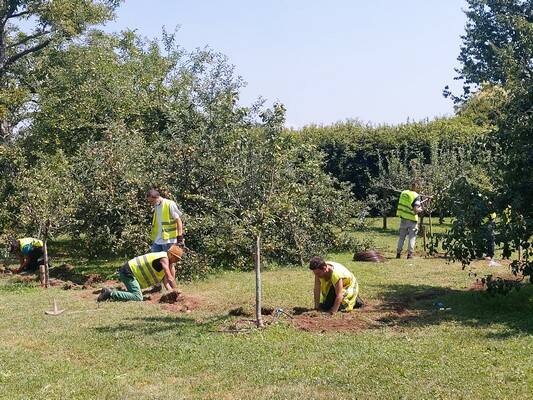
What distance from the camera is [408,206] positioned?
1524 cm

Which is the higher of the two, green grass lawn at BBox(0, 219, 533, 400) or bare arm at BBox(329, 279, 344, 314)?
bare arm at BBox(329, 279, 344, 314)

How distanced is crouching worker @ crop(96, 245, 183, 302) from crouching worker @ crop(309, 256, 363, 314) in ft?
9.17

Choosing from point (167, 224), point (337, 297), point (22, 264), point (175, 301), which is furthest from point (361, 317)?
point (22, 264)

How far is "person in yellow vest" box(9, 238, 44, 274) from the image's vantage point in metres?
14.4

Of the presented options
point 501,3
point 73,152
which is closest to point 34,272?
point 73,152

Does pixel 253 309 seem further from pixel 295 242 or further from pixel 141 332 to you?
pixel 295 242

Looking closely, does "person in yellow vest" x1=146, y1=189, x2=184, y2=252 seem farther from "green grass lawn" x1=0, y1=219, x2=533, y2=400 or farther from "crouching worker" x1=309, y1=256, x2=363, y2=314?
"crouching worker" x1=309, y1=256, x2=363, y2=314

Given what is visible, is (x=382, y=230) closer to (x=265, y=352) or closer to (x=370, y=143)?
(x=370, y=143)

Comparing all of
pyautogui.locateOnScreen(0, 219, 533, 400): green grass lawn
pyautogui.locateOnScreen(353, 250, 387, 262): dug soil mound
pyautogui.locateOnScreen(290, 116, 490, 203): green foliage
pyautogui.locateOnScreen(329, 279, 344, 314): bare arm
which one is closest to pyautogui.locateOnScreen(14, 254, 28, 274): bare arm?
pyautogui.locateOnScreen(0, 219, 533, 400): green grass lawn

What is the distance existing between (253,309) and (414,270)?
5136mm

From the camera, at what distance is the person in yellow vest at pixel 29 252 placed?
1443 cm

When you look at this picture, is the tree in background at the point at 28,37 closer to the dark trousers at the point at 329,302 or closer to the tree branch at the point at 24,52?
the tree branch at the point at 24,52

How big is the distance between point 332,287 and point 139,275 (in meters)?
3.26

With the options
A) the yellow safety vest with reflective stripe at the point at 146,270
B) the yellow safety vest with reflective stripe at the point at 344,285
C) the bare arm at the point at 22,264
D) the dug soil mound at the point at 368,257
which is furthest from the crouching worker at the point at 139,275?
the dug soil mound at the point at 368,257
